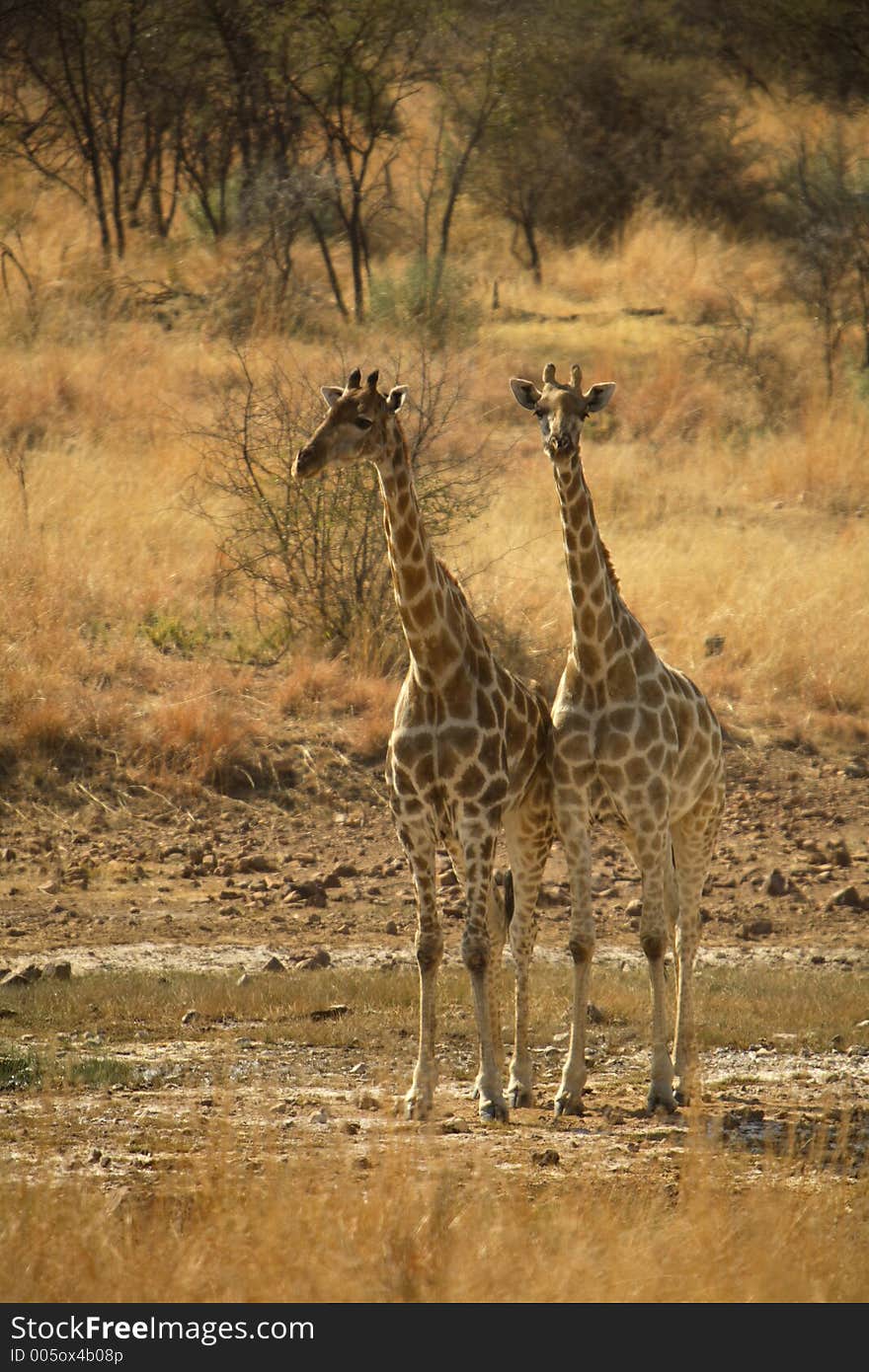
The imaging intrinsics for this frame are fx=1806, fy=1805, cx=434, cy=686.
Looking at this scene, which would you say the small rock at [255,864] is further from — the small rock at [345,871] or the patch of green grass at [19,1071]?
the patch of green grass at [19,1071]

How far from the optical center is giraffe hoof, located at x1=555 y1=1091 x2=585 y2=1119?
6.87 metres

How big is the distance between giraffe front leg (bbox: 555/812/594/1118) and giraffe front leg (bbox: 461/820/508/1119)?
27 cm

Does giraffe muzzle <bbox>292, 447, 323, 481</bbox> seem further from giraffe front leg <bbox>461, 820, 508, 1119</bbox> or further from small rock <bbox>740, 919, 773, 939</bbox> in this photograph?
small rock <bbox>740, 919, 773, 939</bbox>

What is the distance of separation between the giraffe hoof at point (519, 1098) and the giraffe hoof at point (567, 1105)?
22 cm

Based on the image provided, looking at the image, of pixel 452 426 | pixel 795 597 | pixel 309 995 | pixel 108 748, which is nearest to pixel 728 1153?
pixel 309 995

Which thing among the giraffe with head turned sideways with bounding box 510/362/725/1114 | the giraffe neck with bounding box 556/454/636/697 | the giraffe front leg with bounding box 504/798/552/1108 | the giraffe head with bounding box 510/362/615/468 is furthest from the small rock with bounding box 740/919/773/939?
the giraffe head with bounding box 510/362/615/468

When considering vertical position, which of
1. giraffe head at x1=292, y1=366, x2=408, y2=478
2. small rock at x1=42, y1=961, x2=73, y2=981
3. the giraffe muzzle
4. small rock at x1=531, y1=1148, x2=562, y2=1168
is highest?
giraffe head at x1=292, y1=366, x2=408, y2=478

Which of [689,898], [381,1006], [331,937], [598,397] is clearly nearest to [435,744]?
[598,397]

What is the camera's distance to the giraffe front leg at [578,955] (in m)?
6.89

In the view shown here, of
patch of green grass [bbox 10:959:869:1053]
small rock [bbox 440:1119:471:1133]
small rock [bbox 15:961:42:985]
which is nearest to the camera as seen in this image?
small rock [bbox 440:1119:471:1133]

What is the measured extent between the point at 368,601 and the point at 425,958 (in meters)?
7.04

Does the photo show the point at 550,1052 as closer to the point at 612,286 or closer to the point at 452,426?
the point at 452,426

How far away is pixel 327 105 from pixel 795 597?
12873mm

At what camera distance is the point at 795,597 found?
14695 mm
